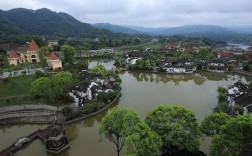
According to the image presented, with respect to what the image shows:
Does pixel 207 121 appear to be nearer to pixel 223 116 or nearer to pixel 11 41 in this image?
pixel 223 116

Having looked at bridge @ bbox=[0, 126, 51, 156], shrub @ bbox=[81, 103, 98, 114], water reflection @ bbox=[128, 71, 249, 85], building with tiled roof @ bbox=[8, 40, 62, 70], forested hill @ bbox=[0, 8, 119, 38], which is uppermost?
forested hill @ bbox=[0, 8, 119, 38]

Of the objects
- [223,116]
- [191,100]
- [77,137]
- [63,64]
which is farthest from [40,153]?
[63,64]

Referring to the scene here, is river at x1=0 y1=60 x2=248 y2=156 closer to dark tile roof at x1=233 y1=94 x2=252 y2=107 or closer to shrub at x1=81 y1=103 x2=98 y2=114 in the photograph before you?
shrub at x1=81 y1=103 x2=98 y2=114

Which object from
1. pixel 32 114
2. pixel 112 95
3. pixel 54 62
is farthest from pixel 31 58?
pixel 112 95

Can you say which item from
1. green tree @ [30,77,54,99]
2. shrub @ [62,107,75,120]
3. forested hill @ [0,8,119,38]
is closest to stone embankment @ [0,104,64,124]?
shrub @ [62,107,75,120]

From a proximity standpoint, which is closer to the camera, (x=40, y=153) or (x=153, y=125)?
(x=153, y=125)

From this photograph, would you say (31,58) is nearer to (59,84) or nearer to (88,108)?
(59,84)
